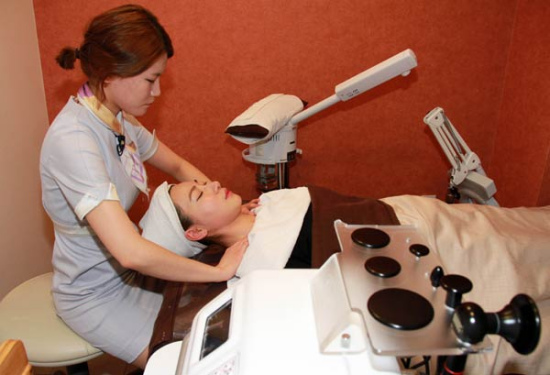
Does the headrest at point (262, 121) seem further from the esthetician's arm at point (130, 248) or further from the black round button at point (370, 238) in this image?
the black round button at point (370, 238)

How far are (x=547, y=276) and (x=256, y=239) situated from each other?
0.82 meters

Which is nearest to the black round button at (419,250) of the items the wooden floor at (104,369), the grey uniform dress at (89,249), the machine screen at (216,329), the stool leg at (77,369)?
the machine screen at (216,329)

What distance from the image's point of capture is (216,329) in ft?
2.72

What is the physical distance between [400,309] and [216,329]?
14.9 inches

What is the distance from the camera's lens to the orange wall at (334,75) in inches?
80.0

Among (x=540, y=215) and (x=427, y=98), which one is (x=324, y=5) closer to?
(x=427, y=98)

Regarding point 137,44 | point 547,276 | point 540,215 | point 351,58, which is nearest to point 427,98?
point 351,58

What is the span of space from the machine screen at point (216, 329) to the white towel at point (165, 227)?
1.97 feet

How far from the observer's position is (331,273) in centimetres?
75

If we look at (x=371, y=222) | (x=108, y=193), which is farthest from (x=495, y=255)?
(x=108, y=193)

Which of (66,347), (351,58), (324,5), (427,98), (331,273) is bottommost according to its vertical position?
(66,347)

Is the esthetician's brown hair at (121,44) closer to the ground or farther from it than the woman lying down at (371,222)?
farther from it

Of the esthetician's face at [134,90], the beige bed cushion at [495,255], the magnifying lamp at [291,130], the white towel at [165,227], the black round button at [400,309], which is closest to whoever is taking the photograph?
the black round button at [400,309]

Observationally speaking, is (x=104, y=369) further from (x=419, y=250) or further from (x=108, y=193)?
(x=419, y=250)
